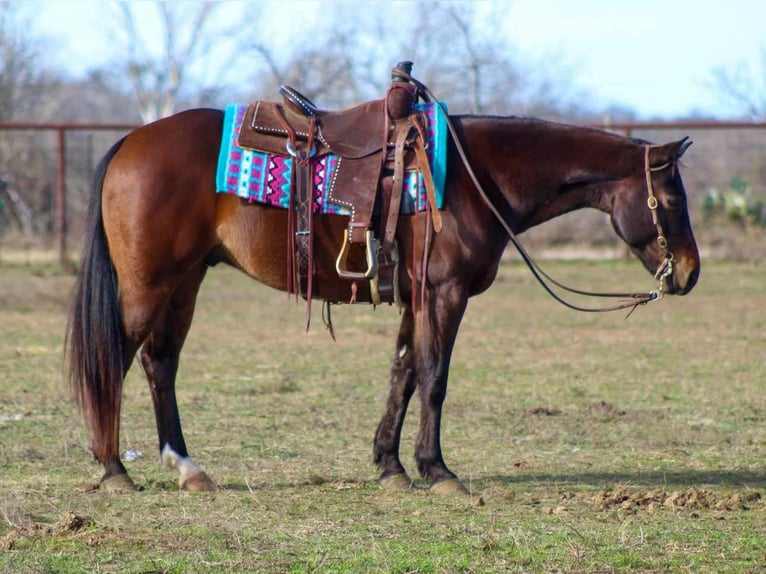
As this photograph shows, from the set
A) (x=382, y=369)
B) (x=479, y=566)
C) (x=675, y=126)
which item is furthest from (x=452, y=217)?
(x=675, y=126)

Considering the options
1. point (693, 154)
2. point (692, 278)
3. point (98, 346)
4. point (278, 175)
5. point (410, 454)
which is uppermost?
point (693, 154)

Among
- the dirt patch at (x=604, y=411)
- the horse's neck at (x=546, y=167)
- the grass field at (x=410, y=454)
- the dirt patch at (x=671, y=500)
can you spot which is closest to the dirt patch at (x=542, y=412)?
the grass field at (x=410, y=454)

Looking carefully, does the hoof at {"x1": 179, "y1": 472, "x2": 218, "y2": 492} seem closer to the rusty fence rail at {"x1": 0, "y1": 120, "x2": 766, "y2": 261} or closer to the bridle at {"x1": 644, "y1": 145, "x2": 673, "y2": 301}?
the bridle at {"x1": 644, "y1": 145, "x2": 673, "y2": 301}

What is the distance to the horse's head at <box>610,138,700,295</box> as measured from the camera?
5.11 metres

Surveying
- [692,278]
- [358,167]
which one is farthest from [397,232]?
[692,278]

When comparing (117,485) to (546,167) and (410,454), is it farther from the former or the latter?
(546,167)

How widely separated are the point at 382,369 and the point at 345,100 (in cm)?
1766

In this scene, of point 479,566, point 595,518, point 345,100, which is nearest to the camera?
point 479,566

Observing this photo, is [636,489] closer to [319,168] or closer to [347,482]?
[347,482]

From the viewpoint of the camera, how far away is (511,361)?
9.16 meters

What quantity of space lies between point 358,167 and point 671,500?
2078 mm

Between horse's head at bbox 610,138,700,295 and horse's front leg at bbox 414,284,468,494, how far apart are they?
2.89 feet

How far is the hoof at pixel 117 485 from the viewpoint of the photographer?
5.10m

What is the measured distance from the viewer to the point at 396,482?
5223 millimetres
